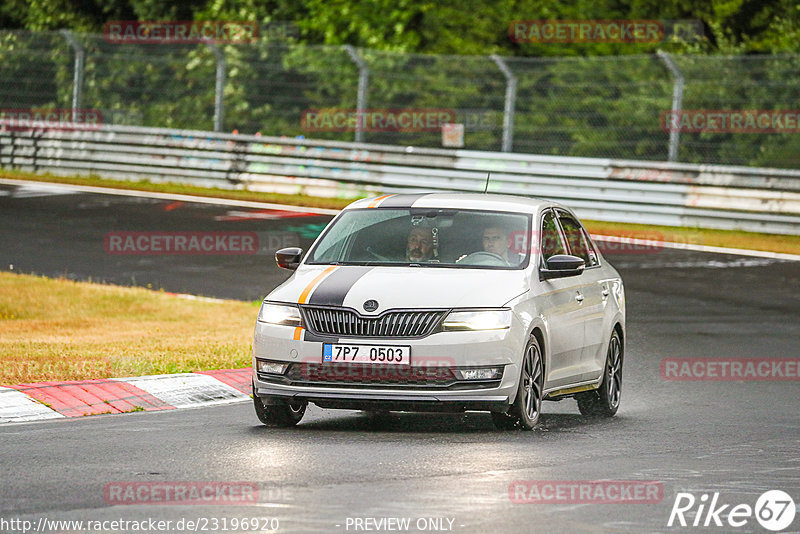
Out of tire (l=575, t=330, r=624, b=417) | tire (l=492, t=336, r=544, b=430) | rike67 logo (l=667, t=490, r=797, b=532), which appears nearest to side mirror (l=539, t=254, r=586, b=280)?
tire (l=492, t=336, r=544, b=430)

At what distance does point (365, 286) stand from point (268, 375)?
0.83 m

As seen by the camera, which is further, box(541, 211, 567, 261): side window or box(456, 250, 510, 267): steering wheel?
box(541, 211, 567, 261): side window

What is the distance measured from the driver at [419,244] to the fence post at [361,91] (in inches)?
717

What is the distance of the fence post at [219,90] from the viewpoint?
2984cm

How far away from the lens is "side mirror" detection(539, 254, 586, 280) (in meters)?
10.5

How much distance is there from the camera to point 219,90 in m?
30.2

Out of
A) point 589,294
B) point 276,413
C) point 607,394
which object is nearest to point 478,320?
point 276,413

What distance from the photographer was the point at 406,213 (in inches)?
435

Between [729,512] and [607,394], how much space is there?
434cm

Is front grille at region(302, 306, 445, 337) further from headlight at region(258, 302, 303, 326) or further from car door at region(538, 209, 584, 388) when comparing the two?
car door at region(538, 209, 584, 388)

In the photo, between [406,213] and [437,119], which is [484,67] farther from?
[406,213]

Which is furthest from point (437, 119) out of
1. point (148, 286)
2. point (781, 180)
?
point (148, 286)

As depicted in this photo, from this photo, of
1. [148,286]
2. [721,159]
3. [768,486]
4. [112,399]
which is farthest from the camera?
[721,159]

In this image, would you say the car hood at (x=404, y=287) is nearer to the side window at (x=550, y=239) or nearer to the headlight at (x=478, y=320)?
the headlight at (x=478, y=320)
